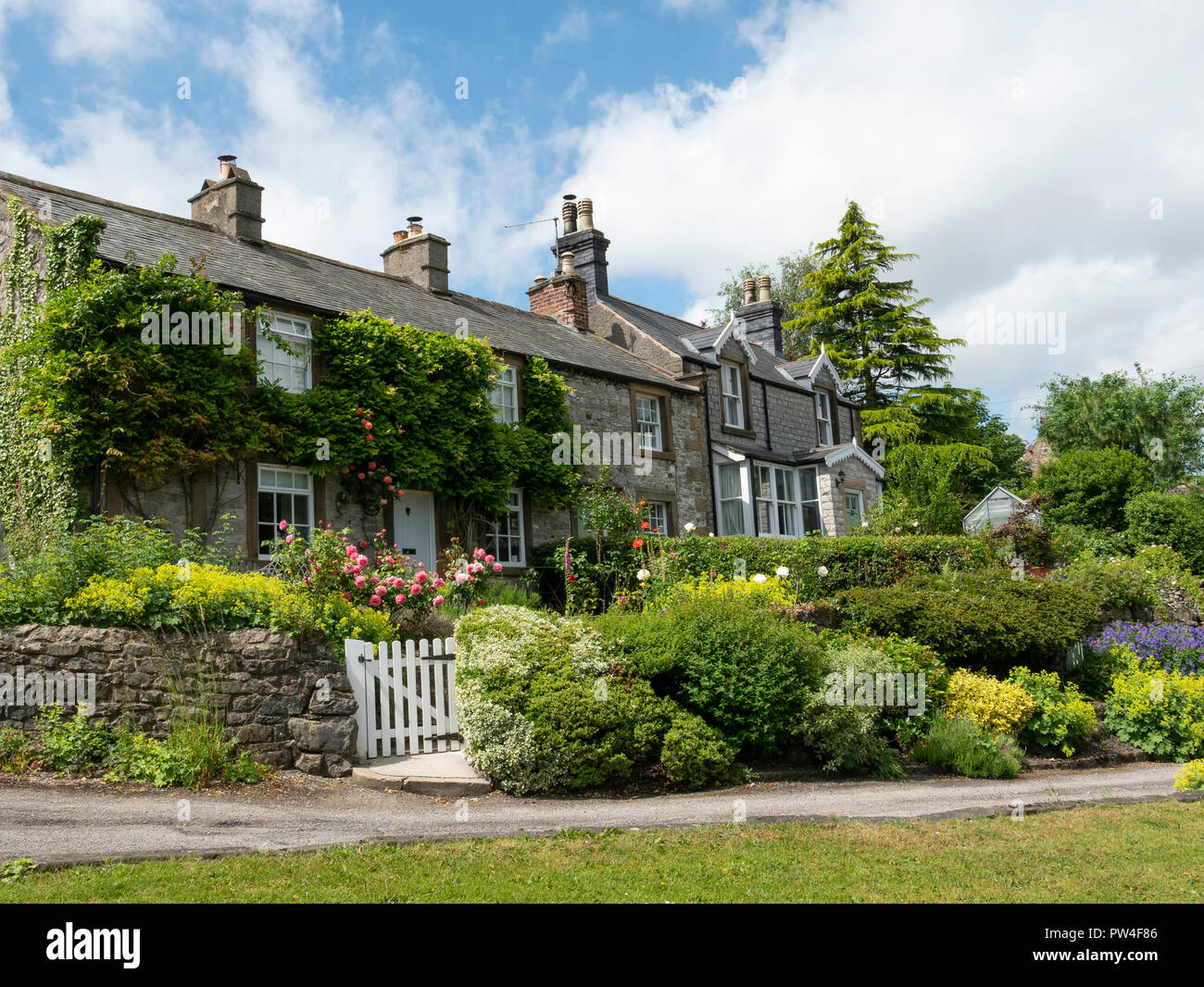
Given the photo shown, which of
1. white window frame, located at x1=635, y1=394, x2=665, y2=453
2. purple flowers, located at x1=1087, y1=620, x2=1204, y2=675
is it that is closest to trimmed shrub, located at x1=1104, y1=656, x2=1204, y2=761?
purple flowers, located at x1=1087, y1=620, x2=1204, y2=675

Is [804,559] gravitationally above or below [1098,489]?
below

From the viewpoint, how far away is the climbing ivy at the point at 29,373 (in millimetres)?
12930

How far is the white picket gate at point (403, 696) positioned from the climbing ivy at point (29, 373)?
5514mm

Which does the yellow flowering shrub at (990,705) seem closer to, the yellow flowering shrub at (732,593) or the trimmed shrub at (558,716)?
the yellow flowering shrub at (732,593)

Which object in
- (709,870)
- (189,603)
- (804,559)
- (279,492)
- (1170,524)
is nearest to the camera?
(709,870)

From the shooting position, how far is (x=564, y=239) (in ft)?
92.3

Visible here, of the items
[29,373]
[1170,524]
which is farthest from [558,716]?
[1170,524]

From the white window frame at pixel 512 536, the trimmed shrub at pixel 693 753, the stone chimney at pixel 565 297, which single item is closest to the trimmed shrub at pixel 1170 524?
the stone chimney at pixel 565 297

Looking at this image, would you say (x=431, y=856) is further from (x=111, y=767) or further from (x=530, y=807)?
(x=111, y=767)

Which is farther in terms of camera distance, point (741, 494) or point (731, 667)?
point (741, 494)

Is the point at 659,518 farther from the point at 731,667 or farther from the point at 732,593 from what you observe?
the point at 731,667

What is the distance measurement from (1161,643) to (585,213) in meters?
19.4

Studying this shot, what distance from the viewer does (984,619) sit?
41.0ft

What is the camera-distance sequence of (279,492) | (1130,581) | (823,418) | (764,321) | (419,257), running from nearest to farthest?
(279,492) → (1130,581) → (419,257) → (823,418) → (764,321)
